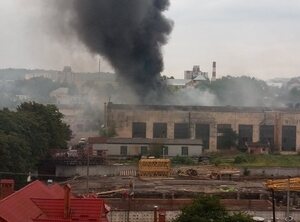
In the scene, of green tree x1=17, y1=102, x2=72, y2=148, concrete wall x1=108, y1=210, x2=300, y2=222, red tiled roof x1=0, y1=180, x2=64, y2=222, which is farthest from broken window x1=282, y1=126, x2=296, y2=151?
red tiled roof x1=0, y1=180, x2=64, y2=222

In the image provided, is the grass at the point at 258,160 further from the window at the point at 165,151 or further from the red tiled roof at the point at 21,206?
the red tiled roof at the point at 21,206

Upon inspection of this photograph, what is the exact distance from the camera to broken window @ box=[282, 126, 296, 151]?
44.6 meters

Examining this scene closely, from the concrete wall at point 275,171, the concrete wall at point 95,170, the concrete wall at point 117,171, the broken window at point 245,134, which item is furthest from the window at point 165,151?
the broken window at point 245,134

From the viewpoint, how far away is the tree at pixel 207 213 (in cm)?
1733

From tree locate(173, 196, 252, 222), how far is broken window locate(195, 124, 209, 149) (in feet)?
88.1

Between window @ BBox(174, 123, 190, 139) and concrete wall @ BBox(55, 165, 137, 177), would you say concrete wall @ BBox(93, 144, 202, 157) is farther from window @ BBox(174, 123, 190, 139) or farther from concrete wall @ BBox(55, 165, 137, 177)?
concrete wall @ BBox(55, 165, 137, 177)

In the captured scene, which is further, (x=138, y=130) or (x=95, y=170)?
(x=138, y=130)

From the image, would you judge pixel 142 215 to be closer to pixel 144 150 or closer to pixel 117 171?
pixel 117 171

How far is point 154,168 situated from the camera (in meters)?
34.2

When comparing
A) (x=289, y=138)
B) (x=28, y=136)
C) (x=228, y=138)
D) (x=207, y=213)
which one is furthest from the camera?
(x=289, y=138)

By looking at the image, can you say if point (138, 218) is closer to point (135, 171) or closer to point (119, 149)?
point (135, 171)

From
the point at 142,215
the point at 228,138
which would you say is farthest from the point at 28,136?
the point at 228,138

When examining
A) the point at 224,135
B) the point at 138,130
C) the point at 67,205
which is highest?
the point at 138,130

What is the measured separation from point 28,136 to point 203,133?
15132 millimetres
